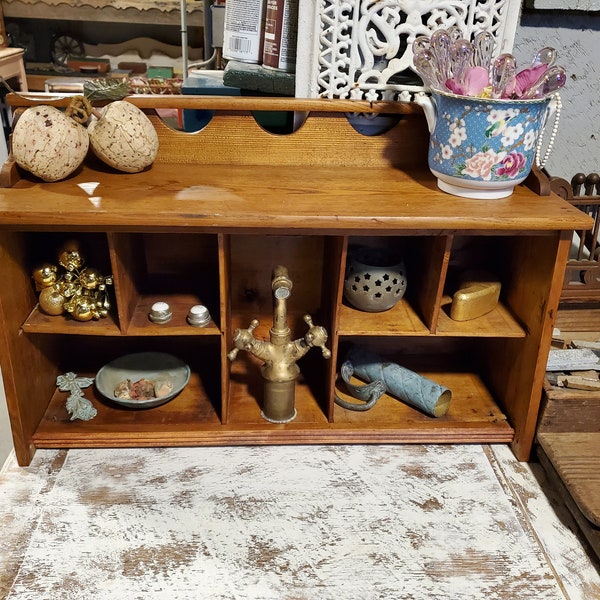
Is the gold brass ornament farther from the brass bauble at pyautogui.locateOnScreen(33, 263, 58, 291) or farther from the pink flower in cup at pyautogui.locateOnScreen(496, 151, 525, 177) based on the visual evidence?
the pink flower in cup at pyautogui.locateOnScreen(496, 151, 525, 177)

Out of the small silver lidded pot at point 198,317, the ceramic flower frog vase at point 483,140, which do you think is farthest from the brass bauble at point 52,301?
the ceramic flower frog vase at point 483,140

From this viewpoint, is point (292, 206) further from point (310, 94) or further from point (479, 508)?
point (479, 508)

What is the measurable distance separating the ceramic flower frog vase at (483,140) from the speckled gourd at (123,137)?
1.53ft

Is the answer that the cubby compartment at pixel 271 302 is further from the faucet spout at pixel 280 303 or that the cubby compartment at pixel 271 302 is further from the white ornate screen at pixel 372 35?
the white ornate screen at pixel 372 35

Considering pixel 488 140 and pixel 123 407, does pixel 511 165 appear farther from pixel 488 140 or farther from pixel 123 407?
pixel 123 407

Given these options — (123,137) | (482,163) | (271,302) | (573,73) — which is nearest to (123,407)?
(271,302)

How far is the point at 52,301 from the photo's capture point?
1.07 metres

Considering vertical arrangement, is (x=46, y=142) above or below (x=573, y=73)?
below

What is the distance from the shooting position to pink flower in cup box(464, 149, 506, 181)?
3.19 ft

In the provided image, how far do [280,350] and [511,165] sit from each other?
504 mm

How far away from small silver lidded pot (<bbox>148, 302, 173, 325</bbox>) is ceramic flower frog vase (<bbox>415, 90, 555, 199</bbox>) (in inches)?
20.7

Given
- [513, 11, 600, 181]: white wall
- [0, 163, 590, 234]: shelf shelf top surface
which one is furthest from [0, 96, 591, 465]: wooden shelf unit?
[513, 11, 600, 181]: white wall

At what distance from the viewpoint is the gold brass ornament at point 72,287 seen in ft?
3.48

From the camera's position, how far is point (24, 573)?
34.2 inches
